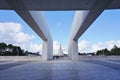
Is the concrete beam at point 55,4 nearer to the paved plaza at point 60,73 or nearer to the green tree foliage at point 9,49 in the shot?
the paved plaza at point 60,73

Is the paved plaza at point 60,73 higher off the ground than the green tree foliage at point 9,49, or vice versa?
the green tree foliage at point 9,49

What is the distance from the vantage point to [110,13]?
63.3 ft

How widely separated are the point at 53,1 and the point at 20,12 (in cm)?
328

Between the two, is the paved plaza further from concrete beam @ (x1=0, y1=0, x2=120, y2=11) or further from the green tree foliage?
the green tree foliage

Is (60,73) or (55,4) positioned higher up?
(55,4)

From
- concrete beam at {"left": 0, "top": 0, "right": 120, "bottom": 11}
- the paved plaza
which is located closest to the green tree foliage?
the paved plaza

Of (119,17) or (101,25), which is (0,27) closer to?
(101,25)

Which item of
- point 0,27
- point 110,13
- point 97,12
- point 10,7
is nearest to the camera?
point 10,7

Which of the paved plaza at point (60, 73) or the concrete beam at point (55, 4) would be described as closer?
the paved plaza at point (60, 73)

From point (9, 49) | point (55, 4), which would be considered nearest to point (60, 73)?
point (55, 4)

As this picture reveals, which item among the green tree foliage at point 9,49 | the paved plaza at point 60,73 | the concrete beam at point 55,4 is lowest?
the paved plaza at point 60,73

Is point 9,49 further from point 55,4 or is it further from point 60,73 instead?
point 60,73

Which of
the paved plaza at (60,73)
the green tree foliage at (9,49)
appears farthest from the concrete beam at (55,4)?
the green tree foliage at (9,49)

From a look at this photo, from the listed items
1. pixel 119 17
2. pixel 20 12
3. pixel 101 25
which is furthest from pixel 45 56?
pixel 20 12
